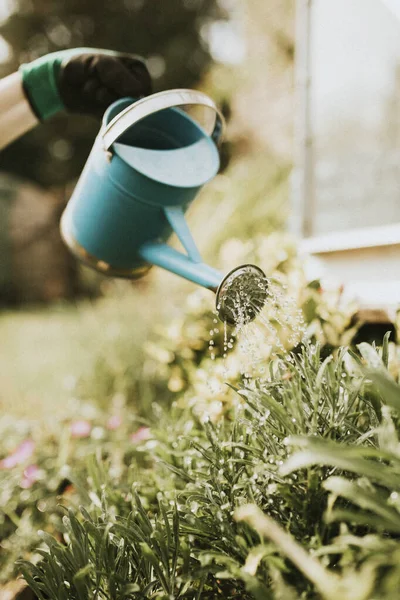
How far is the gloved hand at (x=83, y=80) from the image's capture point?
135cm

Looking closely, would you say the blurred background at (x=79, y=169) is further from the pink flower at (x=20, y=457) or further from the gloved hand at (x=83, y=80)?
the gloved hand at (x=83, y=80)

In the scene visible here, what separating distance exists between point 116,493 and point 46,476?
761 millimetres

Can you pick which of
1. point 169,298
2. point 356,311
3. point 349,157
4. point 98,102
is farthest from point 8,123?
point 169,298

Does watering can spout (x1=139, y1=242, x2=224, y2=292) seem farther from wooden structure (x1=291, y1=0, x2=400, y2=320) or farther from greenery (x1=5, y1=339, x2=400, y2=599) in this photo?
wooden structure (x1=291, y1=0, x2=400, y2=320)

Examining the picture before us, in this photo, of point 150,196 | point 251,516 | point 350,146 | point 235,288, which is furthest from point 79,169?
point 251,516

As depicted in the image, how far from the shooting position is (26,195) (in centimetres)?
809

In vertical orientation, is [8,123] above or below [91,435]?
above

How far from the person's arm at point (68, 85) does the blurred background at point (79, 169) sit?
1571 millimetres

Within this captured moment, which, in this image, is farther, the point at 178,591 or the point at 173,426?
the point at 173,426

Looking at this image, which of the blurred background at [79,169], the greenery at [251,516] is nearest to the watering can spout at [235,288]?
the greenery at [251,516]

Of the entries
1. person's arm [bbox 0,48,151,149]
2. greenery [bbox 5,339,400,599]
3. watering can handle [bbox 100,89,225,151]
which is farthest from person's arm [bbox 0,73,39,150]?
greenery [bbox 5,339,400,599]

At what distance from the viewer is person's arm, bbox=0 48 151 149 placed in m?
1.35

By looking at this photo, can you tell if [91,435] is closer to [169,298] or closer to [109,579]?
[109,579]

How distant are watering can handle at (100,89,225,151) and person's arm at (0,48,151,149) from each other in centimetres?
27
